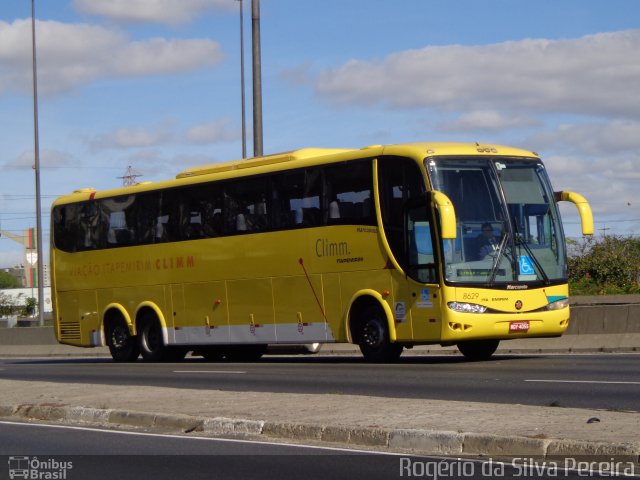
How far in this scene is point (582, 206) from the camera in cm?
2016

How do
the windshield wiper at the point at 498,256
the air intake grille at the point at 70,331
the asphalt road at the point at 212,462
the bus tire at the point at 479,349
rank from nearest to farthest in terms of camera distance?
the asphalt road at the point at 212,462, the windshield wiper at the point at 498,256, the bus tire at the point at 479,349, the air intake grille at the point at 70,331

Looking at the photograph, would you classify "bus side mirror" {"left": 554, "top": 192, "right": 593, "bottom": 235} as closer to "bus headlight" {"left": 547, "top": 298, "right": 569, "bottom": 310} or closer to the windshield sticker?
"bus headlight" {"left": 547, "top": 298, "right": 569, "bottom": 310}

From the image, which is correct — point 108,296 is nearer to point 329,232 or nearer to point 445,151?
point 329,232

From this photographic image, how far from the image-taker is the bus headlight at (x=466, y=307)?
18.9 meters

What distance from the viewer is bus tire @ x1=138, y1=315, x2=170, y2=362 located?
84.6 feet

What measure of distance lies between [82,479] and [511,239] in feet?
37.2

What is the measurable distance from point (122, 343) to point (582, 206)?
38.8 feet

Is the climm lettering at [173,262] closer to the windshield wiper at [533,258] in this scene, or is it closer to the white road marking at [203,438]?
the windshield wiper at [533,258]

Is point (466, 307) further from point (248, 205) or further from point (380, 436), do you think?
point (380, 436)

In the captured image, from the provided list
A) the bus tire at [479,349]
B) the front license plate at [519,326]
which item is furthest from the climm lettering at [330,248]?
the front license plate at [519,326]

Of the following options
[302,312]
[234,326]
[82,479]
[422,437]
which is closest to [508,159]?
[302,312]

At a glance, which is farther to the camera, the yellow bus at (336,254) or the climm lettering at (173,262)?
the climm lettering at (173,262)

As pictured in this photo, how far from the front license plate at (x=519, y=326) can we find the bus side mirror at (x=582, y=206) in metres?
2.10

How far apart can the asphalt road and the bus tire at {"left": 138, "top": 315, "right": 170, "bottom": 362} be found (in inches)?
535
